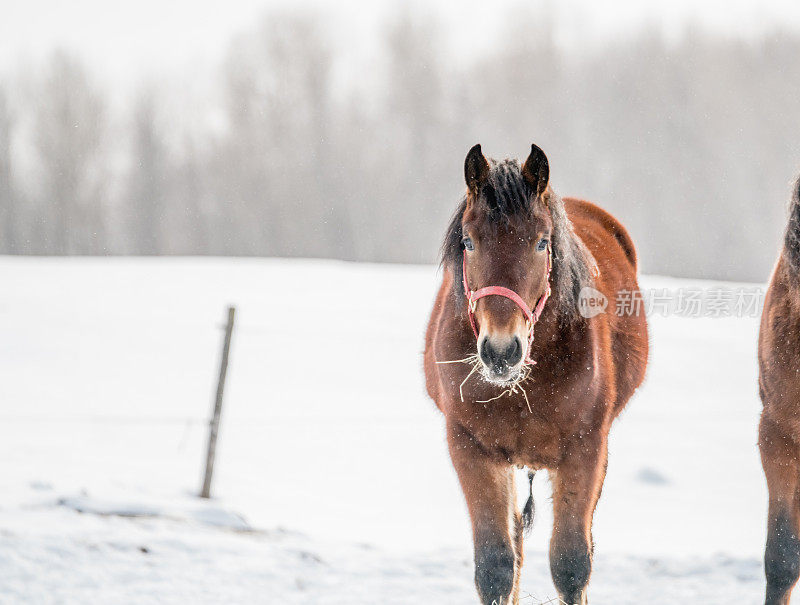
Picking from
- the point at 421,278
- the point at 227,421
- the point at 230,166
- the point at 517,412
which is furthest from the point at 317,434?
the point at 230,166

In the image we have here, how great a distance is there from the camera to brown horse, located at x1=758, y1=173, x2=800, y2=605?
114 inches

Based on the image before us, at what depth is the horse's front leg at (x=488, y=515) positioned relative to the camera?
2.63 metres

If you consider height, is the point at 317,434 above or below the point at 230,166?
below

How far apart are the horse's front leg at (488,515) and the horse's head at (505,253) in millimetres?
440

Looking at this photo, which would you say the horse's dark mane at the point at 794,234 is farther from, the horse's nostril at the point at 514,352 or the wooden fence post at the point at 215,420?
the wooden fence post at the point at 215,420

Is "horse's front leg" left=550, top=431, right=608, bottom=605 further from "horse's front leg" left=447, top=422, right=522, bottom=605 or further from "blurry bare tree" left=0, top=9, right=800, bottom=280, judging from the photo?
"blurry bare tree" left=0, top=9, right=800, bottom=280

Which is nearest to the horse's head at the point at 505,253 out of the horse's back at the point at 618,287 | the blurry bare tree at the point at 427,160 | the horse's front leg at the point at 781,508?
the horse's back at the point at 618,287

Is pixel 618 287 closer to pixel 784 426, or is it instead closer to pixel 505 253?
pixel 784 426

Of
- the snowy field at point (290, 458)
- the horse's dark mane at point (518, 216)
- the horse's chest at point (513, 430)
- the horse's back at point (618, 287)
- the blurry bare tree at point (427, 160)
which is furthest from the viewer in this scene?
the blurry bare tree at point (427, 160)

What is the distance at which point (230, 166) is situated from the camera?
950 inches

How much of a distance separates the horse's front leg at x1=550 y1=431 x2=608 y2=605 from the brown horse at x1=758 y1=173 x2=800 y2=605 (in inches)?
29.9

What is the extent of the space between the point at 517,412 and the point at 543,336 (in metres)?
0.27

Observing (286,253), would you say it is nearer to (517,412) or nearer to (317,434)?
(317,434)

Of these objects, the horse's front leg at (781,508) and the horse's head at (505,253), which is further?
the horse's front leg at (781,508)
